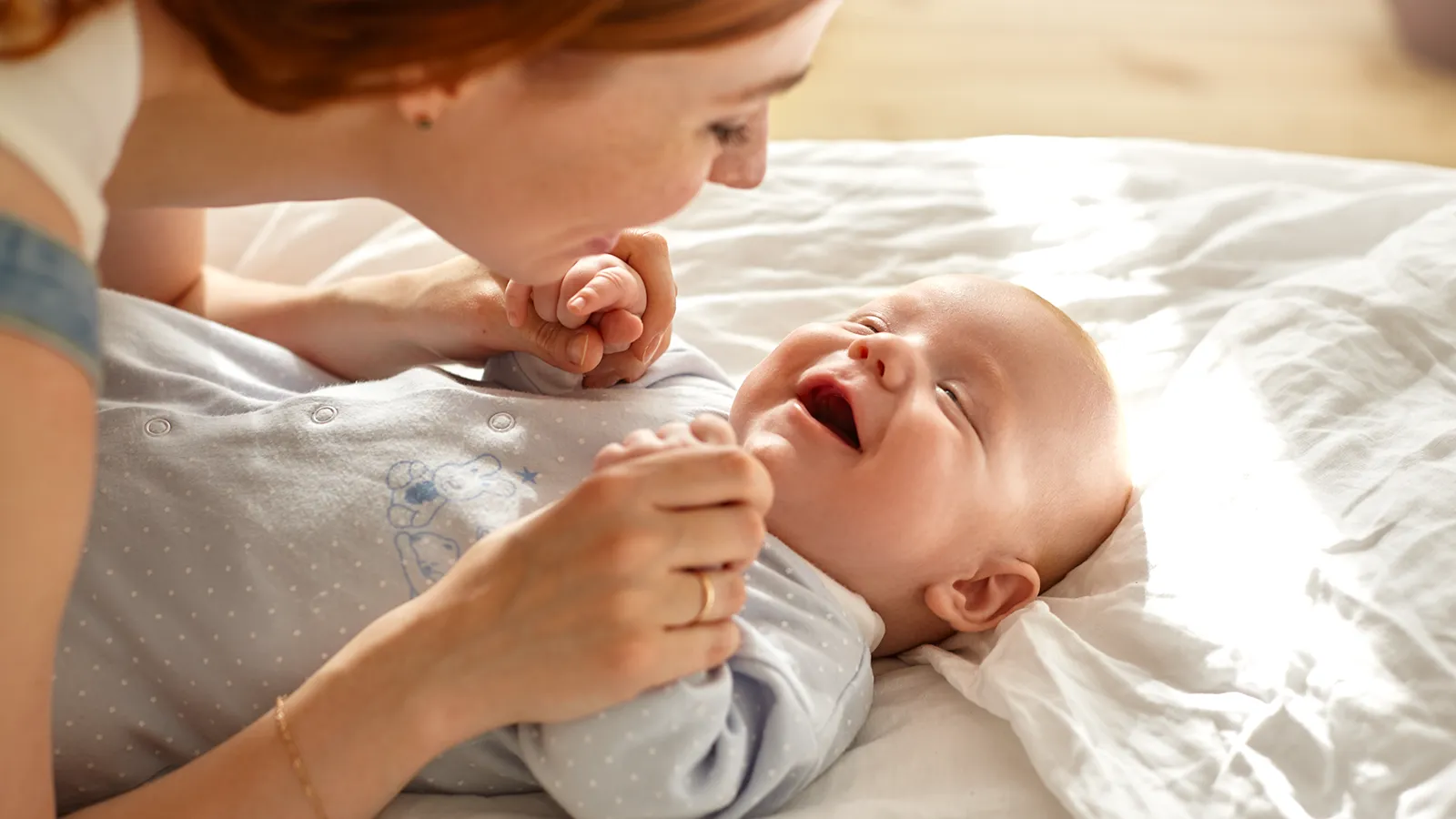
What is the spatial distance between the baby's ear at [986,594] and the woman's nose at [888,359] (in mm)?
186

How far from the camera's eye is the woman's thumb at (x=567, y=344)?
1275mm

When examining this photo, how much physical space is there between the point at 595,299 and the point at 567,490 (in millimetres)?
183

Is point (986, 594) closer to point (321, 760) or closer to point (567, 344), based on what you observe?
point (567, 344)

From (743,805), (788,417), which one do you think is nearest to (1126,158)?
(788,417)

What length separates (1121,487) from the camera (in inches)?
51.6

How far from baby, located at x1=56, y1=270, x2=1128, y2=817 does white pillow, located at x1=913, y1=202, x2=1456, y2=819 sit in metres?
0.10

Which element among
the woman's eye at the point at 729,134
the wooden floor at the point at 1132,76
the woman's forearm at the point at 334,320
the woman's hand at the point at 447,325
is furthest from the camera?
the wooden floor at the point at 1132,76

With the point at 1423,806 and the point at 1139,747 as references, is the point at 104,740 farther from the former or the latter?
the point at 1423,806

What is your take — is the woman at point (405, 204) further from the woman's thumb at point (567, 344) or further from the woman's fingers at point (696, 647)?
the woman's thumb at point (567, 344)

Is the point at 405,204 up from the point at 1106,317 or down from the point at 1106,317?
up

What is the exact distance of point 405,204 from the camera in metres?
0.97

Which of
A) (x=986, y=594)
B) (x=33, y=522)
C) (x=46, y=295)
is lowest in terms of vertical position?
(x=986, y=594)

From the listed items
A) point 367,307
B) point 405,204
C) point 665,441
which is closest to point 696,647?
point 665,441

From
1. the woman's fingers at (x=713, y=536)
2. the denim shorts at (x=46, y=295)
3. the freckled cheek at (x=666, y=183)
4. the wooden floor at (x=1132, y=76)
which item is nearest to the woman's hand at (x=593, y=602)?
→ the woman's fingers at (x=713, y=536)
